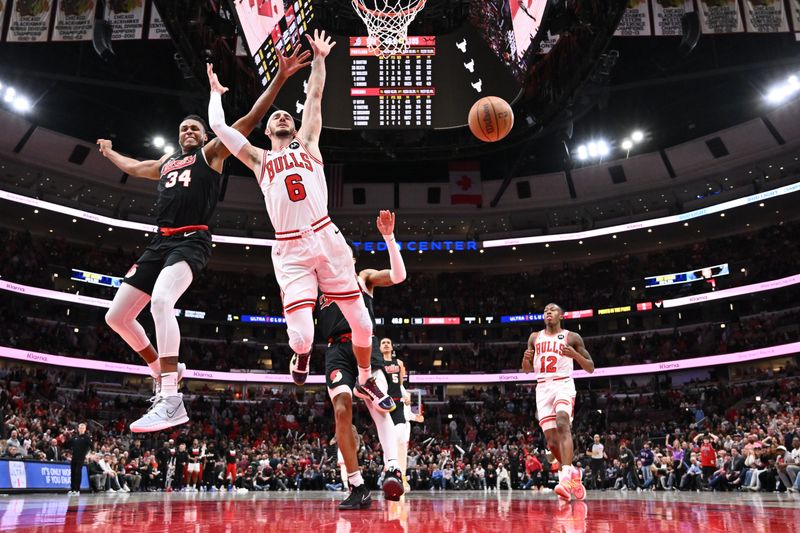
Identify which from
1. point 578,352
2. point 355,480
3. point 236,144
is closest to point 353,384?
point 355,480

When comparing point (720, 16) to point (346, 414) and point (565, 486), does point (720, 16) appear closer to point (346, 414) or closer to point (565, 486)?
point (565, 486)

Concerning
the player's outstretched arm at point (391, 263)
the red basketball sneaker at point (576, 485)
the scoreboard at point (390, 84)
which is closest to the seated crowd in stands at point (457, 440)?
the red basketball sneaker at point (576, 485)

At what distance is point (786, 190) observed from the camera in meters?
31.5

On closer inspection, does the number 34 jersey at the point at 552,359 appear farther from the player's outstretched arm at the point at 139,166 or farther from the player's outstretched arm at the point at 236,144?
the player's outstretched arm at the point at 139,166

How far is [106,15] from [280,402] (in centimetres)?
2205

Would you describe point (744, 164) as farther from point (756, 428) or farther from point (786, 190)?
point (756, 428)

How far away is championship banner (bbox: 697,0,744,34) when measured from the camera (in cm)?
1677

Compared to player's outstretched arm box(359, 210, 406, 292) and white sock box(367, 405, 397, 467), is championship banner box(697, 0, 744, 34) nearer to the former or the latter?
player's outstretched arm box(359, 210, 406, 292)

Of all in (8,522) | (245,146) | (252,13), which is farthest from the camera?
(252,13)

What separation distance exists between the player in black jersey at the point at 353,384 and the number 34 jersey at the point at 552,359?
2372 millimetres

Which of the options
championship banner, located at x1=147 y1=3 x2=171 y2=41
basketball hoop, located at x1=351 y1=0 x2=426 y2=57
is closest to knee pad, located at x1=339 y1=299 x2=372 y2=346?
basketball hoop, located at x1=351 y1=0 x2=426 y2=57

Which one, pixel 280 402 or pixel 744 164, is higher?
pixel 744 164

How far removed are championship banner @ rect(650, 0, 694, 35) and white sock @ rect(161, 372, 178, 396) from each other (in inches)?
662

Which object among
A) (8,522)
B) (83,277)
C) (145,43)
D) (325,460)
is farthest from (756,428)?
(83,277)
